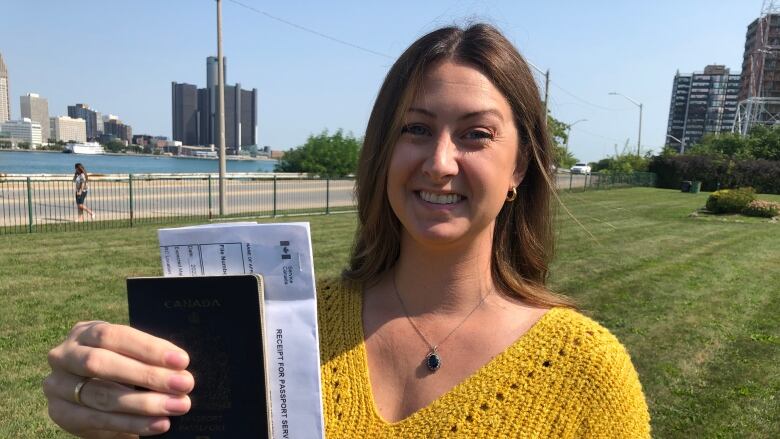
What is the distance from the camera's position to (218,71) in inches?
659

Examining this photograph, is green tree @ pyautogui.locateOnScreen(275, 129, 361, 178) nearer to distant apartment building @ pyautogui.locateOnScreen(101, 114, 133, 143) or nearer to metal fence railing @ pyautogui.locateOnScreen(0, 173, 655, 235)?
metal fence railing @ pyautogui.locateOnScreen(0, 173, 655, 235)

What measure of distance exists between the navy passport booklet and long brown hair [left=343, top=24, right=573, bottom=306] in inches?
26.1

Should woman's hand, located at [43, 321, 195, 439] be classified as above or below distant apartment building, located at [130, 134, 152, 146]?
below

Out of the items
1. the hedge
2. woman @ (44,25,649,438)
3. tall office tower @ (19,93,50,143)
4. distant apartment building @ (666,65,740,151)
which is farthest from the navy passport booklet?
tall office tower @ (19,93,50,143)

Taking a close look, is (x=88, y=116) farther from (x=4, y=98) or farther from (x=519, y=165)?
(x=519, y=165)

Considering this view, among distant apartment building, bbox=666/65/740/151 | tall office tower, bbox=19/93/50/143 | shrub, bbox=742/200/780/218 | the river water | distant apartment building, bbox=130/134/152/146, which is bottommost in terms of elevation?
the river water

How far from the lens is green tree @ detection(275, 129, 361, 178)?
153ft

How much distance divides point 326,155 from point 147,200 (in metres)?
28.7

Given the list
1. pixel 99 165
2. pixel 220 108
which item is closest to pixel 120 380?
pixel 220 108

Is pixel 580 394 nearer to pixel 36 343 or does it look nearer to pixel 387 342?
pixel 387 342

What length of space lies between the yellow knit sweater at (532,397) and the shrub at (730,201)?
83.5 feet

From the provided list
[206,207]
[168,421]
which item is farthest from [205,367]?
[206,207]

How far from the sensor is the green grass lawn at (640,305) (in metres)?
4.63

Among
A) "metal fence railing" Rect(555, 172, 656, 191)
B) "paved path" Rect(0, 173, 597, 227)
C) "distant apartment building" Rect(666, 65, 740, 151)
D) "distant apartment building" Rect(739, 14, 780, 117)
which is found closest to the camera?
"paved path" Rect(0, 173, 597, 227)
